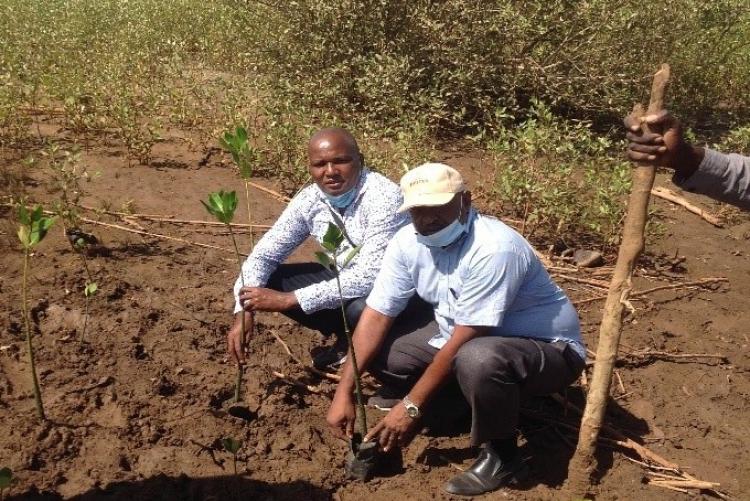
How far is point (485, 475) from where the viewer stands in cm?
263

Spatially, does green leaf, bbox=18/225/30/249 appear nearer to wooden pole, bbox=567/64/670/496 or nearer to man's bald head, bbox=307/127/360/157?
man's bald head, bbox=307/127/360/157

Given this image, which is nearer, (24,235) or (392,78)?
(24,235)

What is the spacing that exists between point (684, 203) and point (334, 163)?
3560 mm

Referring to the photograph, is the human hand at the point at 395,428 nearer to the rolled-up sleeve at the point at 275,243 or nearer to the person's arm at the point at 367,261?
the person's arm at the point at 367,261

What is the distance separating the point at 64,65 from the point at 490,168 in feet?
14.1

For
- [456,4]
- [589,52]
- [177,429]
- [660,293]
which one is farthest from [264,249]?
[589,52]

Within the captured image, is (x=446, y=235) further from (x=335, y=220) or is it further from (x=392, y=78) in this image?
(x=392, y=78)

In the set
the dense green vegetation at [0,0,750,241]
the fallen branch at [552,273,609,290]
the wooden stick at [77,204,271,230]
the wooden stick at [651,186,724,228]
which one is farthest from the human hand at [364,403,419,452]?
the wooden stick at [651,186,724,228]

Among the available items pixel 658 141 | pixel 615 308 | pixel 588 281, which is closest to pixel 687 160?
pixel 658 141

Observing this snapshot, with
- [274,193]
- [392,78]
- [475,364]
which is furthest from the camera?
[392,78]

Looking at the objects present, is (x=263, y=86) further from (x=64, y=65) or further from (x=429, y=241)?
(x=429, y=241)

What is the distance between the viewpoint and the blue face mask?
125 inches

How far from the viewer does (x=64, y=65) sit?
6.93m

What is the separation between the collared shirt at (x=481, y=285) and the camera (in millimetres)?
2490
